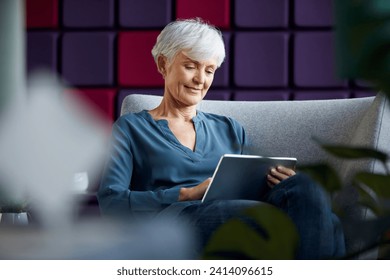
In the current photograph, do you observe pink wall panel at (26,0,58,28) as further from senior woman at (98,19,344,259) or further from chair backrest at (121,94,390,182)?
senior woman at (98,19,344,259)

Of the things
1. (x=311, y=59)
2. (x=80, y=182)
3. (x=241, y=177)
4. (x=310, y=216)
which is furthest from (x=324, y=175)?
(x=311, y=59)

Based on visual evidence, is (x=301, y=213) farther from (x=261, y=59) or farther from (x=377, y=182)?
(x=261, y=59)

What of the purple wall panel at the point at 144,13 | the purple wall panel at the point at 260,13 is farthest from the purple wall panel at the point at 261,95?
the purple wall panel at the point at 144,13

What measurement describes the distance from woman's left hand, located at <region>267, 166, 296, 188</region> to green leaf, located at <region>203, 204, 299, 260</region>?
130 cm

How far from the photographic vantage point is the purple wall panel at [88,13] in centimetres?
336

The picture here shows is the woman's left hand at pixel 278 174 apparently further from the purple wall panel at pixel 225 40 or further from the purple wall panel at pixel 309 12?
the purple wall panel at pixel 309 12

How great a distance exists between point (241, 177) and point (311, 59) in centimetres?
187

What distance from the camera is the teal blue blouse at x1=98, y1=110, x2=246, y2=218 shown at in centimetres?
167

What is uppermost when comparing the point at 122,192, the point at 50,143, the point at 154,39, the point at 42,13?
the point at 42,13

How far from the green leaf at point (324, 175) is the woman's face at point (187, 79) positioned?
1667 millimetres

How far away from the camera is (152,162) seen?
179 cm
